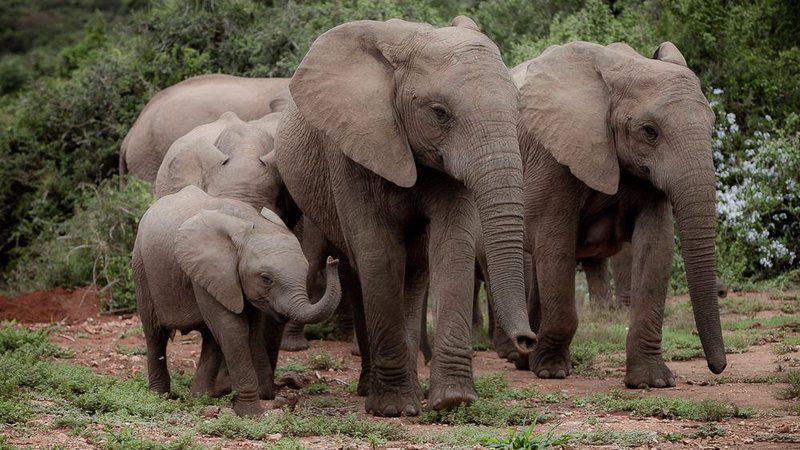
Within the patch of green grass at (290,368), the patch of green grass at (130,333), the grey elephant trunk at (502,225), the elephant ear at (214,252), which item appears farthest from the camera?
the patch of green grass at (130,333)

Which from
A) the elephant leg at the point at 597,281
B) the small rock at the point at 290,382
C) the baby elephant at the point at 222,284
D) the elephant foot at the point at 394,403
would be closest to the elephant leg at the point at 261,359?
the baby elephant at the point at 222,284

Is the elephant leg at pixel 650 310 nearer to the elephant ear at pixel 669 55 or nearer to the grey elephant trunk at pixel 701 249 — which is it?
the grey elephant trunk at pixel 701 249

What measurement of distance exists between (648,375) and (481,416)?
6.15 feet

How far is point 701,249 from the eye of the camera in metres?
8.89

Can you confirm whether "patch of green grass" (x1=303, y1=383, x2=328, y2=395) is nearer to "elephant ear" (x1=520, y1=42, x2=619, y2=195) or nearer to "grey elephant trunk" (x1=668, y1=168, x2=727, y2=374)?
"elephant ear" (x1=520, y1=42, x2=619, y2=195)

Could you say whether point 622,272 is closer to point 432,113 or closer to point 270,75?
point 432,113

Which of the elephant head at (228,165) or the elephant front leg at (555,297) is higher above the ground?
the elephant head at (228,165)

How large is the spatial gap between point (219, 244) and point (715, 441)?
334cm

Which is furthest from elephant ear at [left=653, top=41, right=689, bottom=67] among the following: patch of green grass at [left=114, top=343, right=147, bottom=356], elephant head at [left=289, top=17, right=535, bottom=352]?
patch of green grass at [left=114, top=343, right=147, bottom=356]

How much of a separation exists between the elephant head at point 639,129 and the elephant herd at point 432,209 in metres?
0.01

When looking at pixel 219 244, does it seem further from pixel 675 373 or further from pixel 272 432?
pixel 675 373

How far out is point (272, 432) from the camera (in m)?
7.57

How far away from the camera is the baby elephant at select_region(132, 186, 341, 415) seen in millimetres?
8312

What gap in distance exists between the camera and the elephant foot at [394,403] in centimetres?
849
